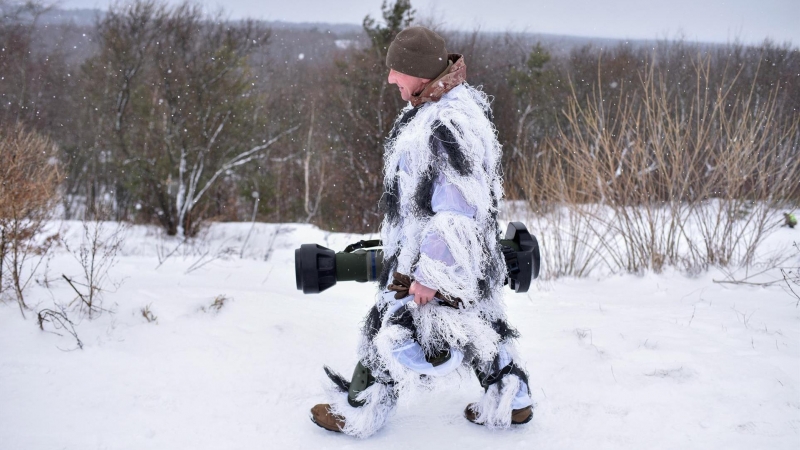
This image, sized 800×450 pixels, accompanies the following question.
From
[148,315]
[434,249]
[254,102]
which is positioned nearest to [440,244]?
[434,249]

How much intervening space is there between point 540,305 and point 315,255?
2395 mm

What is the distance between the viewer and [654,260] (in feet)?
15.4

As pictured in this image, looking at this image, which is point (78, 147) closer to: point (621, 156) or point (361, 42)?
point (361, 42)

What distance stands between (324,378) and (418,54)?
4.56 ft

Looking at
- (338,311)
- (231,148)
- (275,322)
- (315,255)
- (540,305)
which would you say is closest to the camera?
(315,255)

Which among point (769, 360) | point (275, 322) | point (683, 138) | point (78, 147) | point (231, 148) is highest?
point (683, 138)

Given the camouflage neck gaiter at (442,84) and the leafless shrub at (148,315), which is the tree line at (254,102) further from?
the camouflage neck gaiter at (442,84)

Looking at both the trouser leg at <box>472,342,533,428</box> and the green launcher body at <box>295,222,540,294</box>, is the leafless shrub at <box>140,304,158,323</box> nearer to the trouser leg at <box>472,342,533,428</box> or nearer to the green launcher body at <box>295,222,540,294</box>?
the green launcher body at <box>295,222,540,294</box>

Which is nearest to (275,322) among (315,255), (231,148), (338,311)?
(338,311)

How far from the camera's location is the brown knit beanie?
1.92m

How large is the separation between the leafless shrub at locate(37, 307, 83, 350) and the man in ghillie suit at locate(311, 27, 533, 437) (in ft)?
5.24

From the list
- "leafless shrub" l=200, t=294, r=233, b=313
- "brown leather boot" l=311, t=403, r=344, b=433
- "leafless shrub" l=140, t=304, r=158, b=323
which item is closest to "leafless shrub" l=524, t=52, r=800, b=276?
"leafless shrub" l=200, t=294, r=233, b=313

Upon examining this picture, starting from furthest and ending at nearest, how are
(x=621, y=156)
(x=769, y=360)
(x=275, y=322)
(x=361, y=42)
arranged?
(x=361, y=42) → (x=621, y=156) → (x=275, y=322) → (x=769, y=360)

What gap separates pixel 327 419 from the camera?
2150mm
